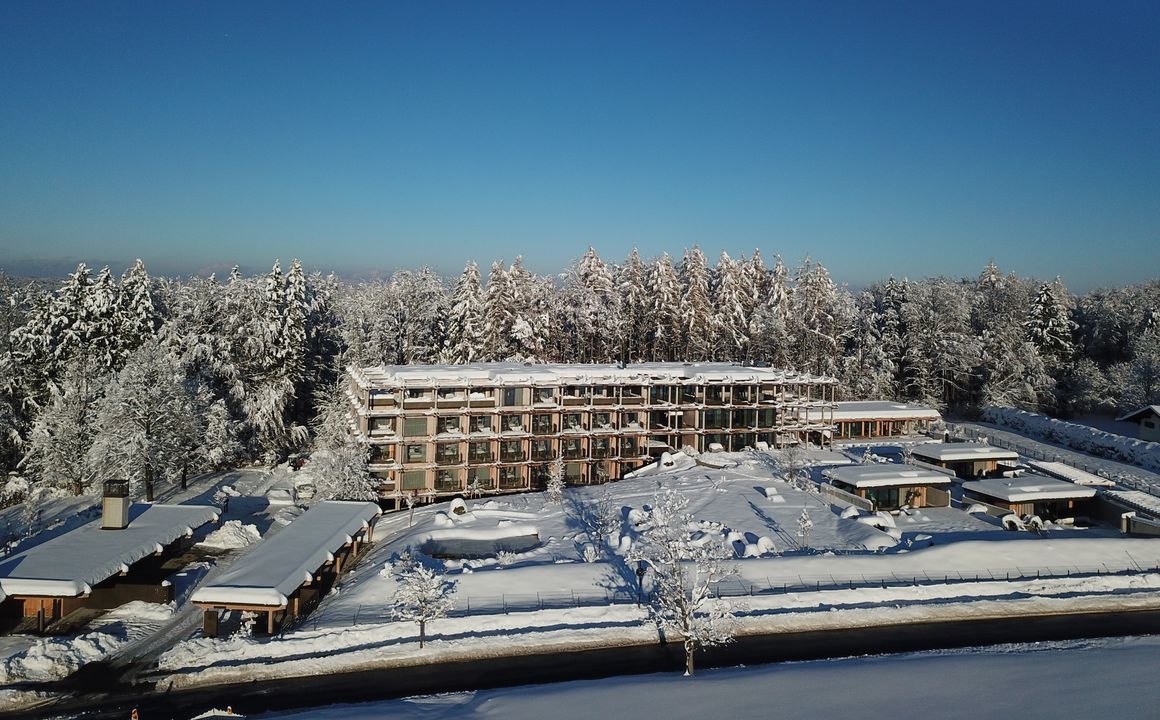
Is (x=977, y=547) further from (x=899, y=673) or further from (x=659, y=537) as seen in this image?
(x=659, y=537)

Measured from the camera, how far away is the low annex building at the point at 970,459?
45.6m

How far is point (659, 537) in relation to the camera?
25562mm

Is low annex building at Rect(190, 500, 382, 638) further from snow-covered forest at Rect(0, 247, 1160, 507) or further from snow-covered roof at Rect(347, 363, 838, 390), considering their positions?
snow-covered forest at Rect(0, 247, 1160, 507)

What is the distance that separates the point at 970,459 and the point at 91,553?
44863mm

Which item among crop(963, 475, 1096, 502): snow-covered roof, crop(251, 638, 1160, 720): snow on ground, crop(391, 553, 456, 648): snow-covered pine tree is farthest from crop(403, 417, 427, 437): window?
crop(963, 475, 1096, 502): snow-covered roof

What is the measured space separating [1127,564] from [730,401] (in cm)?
2396

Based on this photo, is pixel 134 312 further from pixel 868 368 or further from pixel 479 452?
pixel 868 368

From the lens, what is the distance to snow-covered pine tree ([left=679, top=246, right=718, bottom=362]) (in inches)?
2594

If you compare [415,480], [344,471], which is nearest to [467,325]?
[415,480]

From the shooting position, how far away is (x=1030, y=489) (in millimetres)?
38688

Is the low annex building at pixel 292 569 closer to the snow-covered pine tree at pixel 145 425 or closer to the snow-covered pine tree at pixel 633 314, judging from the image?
the snow-covered pine tree at pixel 145 425

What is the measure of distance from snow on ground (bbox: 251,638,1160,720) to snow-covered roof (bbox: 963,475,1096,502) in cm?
1582

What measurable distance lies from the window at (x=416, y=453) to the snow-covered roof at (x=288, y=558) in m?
8.62

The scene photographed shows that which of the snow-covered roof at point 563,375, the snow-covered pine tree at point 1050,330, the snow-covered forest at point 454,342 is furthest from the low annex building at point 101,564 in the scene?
the snow-covered pine tree at point 1050,330
